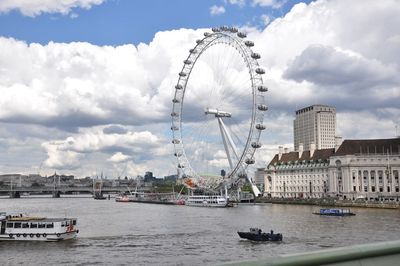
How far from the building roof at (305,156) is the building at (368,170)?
18.2 feet

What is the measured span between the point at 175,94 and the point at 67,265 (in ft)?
174

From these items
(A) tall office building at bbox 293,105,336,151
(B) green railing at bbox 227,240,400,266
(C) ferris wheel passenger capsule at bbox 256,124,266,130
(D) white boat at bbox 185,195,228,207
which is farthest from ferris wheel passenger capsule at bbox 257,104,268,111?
Result: (A) tall office building at bbox 293,105,336,151

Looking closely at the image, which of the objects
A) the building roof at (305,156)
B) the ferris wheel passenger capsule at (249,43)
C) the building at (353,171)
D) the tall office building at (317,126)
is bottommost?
the building at (353,171)

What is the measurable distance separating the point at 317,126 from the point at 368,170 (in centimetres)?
8655

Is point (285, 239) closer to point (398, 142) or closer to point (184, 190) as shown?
point (398, 142)

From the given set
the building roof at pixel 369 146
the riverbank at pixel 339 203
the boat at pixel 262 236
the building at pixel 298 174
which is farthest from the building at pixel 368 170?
the boat at pixel 262 236

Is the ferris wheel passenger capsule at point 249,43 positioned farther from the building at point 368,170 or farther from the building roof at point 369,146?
the building roof at point 369,146

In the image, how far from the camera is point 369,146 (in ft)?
287

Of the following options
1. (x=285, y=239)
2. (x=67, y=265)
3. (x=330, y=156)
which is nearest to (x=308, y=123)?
(x=330, y=156)

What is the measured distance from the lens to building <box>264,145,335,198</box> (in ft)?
311

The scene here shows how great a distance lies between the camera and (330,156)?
91.2 meters

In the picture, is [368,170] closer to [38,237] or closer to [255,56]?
[255,56]

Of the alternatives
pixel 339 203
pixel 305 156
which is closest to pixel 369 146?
pixel 305 156

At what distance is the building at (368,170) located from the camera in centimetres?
8375
